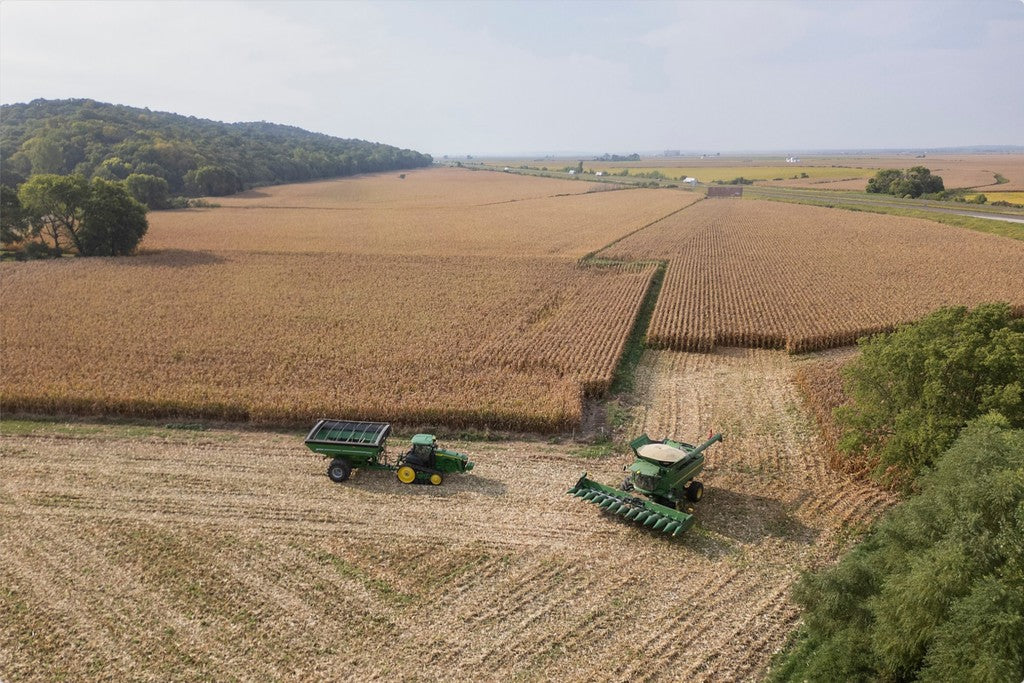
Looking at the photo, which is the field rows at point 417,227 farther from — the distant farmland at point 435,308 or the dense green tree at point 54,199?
the dense green tree at point 54,199

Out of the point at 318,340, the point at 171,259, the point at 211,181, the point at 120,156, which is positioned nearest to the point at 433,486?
the point at 318,340

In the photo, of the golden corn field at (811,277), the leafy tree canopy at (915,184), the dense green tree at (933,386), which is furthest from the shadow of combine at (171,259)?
the leafy tree canopy at (915,184)

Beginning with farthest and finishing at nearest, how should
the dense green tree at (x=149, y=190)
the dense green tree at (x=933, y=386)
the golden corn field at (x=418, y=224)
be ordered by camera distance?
the dense green tree at (x=149, y=190) → the golden corn field at (x=418, y=224) → the dense green tree at (x=933, y=386)

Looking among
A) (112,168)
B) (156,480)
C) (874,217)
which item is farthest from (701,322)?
(112,168)

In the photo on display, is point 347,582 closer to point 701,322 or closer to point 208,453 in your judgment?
point 208,453

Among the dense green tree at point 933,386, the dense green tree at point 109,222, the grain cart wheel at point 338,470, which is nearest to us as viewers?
the dense green tree at point 933,386

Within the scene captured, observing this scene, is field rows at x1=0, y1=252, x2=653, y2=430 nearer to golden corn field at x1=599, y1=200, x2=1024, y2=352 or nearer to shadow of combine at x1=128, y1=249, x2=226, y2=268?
shadow of combine at x1=128, y1=249, x2=226, y2=268
